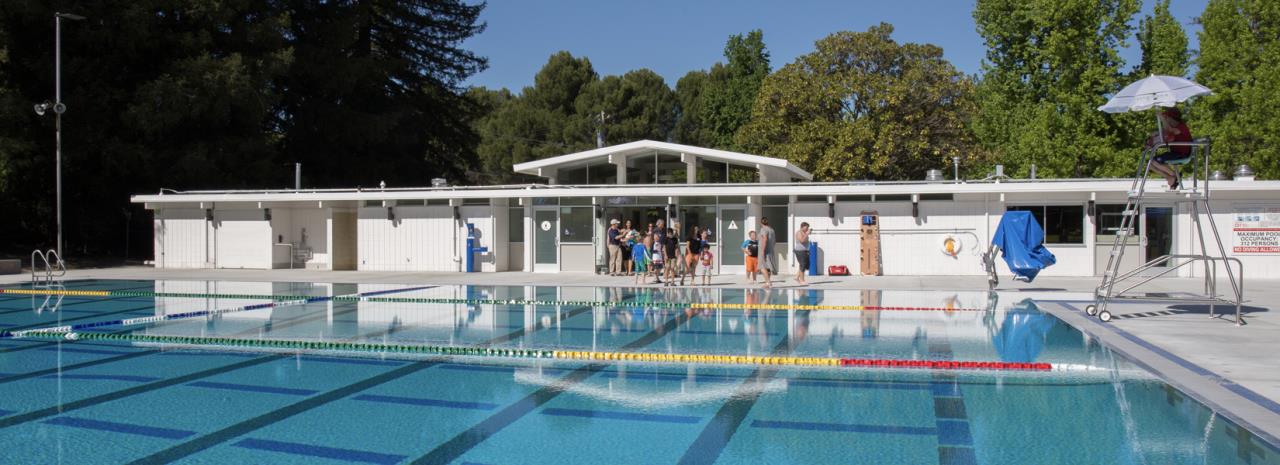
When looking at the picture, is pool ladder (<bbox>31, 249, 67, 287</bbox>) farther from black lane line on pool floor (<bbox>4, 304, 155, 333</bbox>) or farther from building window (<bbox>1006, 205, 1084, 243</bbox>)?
building window (<bbox>1006, 205, 1084, 243</bbox>)

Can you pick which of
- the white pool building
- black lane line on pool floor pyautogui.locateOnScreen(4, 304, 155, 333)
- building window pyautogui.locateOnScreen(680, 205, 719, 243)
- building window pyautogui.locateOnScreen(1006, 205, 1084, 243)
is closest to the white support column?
the white pool building

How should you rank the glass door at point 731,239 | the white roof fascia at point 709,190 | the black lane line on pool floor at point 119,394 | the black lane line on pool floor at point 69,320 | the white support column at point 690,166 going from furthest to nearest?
the white support column at point 690,166 < the glass door at point 731,239 < the white roof fascia at point 709,190 < the black lane line on pool floor at point 69,320 < the black lane line on pool floor at point 119,394

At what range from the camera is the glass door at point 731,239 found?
2244 cm

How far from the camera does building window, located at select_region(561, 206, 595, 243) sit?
923 inches

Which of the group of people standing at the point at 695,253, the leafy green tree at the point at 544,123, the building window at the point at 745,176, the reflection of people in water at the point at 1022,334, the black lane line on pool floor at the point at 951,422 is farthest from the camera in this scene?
the leafy green tree at the point at 544,123

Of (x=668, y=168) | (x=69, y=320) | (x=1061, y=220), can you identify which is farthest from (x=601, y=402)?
(x=668, y=168)

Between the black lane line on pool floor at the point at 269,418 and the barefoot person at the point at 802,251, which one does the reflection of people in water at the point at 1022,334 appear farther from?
the black lane line on pool floor at the point at 269,418

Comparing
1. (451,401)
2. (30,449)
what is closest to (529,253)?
(451,401)

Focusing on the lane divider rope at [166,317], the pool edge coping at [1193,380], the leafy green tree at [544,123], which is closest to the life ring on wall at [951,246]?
→ the pool edge coping at [1193,380]

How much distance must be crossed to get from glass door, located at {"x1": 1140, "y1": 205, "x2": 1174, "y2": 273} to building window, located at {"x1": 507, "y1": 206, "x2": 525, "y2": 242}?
50.1ft

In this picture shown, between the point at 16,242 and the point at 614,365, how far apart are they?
32.7 m

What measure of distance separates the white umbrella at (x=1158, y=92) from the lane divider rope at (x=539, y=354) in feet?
16.2

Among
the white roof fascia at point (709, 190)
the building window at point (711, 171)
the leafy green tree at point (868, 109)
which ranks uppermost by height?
the leafy green tree at point (868, 109)

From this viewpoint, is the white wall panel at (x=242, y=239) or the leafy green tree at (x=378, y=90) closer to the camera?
the white wall panel at (x=242, y=239)
